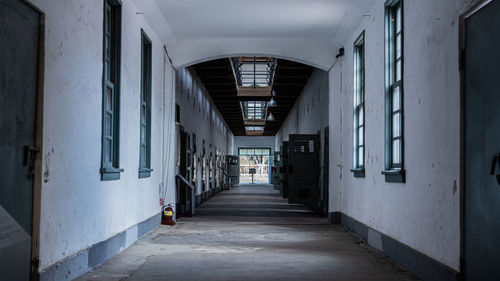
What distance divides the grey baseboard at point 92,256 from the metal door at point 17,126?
2.18 feet

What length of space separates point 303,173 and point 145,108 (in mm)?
6355

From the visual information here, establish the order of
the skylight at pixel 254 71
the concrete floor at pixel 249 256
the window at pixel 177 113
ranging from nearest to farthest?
1. the concrete floor at pixel 249 256
2. the window at pixel 177 113
3. the skylight at pixel 254 71

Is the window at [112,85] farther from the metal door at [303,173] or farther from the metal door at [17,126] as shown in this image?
the metal door at [303,173]

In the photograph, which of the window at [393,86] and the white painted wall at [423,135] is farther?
the window at [393,86]

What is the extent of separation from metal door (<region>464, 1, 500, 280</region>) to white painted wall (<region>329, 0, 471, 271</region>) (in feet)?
0.81

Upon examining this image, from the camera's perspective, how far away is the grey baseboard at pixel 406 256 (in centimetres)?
511

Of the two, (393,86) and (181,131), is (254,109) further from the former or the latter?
(393,86)

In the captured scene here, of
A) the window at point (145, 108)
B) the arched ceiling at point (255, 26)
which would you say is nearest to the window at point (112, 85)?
the arched ceiling at point (255, 26)

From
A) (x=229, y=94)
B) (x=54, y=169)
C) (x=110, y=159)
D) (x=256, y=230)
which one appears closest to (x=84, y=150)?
(x=54, y=169)

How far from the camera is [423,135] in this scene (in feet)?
19.3

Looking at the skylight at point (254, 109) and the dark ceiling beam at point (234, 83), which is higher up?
the skylight at point (254, 109)

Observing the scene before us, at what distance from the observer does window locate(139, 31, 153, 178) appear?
9.47 m

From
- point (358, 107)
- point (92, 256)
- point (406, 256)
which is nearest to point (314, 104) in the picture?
point (358, 107)

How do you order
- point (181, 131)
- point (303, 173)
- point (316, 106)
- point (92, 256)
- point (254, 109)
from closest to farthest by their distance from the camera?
point (92, 256) → point (181, 131) → point (303, 173) → point (316, 106) → point (254, 109)
